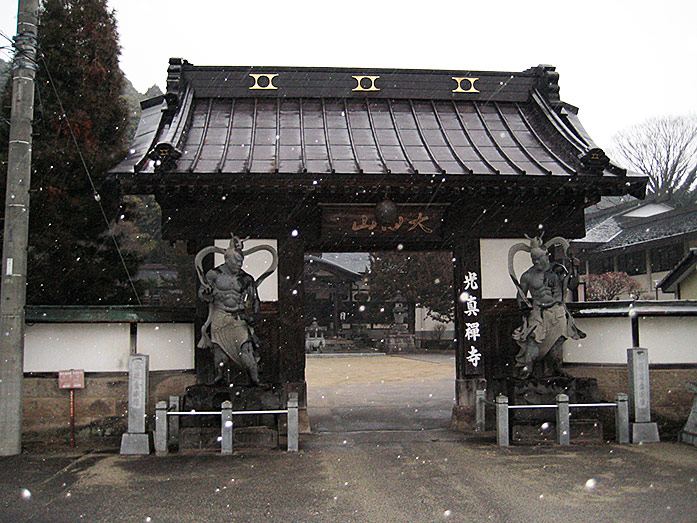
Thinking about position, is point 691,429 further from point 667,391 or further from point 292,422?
point 292,422

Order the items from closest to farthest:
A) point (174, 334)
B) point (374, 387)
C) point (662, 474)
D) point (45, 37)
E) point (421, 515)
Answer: point (421, 515) < point (662, 474) < point (174, 334) < point (45, 37) < point (374, 387)

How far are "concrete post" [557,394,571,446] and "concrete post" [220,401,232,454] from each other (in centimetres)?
486

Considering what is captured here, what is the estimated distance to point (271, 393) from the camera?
9.12m

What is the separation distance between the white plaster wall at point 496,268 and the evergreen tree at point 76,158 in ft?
24.1

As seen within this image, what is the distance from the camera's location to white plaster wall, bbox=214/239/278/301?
403 inches

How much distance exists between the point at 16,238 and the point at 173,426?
11.9 ft

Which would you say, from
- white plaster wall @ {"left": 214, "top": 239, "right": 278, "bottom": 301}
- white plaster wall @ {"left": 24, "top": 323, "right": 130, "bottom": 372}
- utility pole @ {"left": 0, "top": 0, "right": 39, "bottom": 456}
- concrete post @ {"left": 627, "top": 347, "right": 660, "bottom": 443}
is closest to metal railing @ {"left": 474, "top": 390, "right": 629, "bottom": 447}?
concrete post @ {"left": 627, "top": 347, "right": 660, "bottom": 443}

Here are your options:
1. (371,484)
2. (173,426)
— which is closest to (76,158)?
(173,426)

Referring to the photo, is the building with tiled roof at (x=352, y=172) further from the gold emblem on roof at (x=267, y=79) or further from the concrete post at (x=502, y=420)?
the concrete post at (x=502, y=420)

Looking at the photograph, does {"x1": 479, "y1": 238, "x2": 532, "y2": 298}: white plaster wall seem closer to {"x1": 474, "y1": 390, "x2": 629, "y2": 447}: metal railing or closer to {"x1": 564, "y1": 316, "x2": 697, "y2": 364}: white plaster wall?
{"x1": 564, "y1": 316, "x2": 697, "y2": 364}: white plaster wall

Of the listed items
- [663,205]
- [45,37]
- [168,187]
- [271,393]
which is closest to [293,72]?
[168,187]

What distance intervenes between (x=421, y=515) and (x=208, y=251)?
5.35 meters

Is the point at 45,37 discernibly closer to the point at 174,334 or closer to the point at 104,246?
the point at 104,246

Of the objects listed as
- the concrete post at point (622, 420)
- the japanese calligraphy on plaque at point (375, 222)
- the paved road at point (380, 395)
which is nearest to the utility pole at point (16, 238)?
the japanese calligraphy on plaque at point (375, 222)
